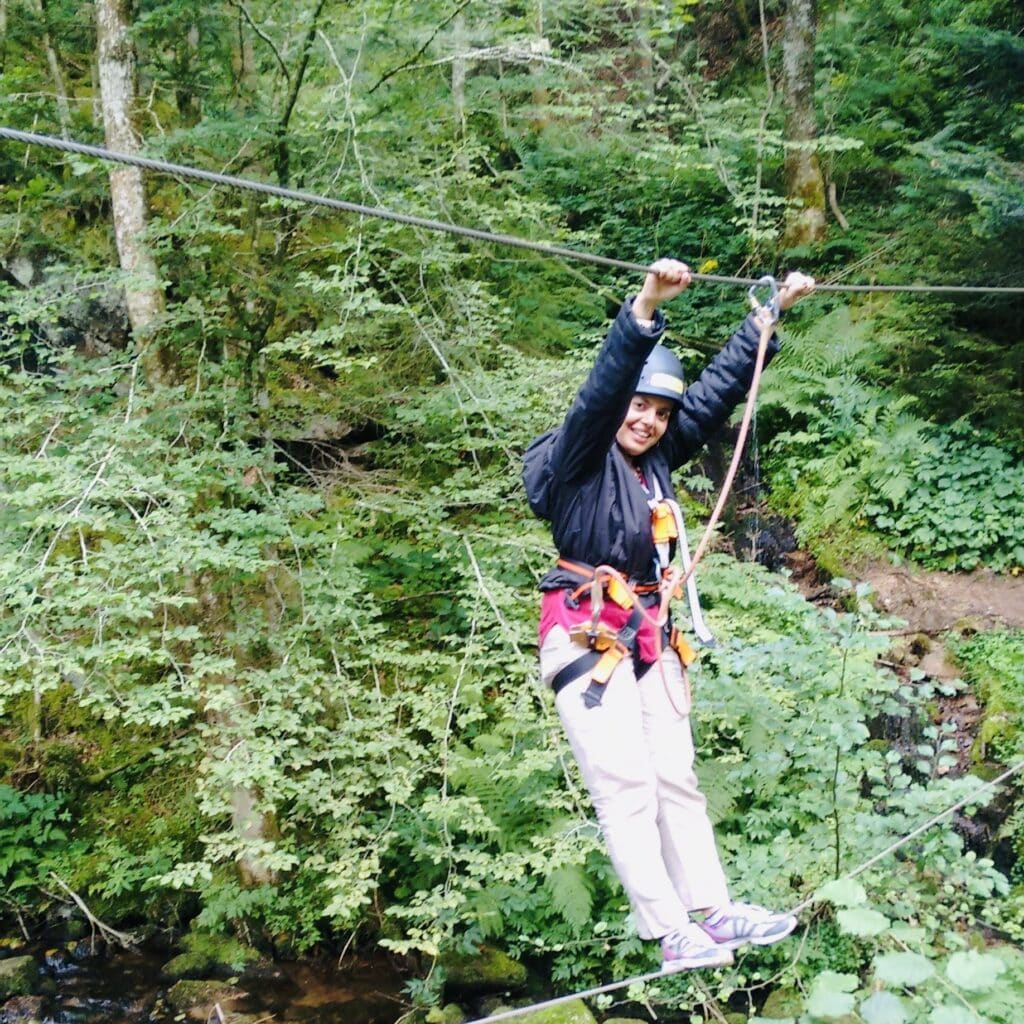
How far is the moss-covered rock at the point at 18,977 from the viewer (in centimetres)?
553

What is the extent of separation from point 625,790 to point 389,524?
4231 millimetres

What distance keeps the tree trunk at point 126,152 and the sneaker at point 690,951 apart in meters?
4.16

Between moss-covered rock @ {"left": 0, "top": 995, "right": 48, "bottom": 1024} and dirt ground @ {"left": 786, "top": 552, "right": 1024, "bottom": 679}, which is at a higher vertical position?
dirt ground @ {"left": 786, "top": 552, "right": 1024, "bottom": 679}

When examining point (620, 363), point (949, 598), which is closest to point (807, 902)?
point (620, 363)

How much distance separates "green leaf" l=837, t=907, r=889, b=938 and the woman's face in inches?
52.3

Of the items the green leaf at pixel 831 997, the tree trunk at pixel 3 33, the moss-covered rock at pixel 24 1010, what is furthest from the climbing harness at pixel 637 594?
the tree trunk at pixel 3 33

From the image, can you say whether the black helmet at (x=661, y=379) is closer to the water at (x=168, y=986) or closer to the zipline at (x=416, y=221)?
the zipline at (x=416, y=221)

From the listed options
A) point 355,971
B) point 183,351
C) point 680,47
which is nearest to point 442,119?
point 183,351

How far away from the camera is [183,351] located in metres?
5.27

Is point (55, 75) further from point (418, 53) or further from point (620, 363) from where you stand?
point (620, 363)

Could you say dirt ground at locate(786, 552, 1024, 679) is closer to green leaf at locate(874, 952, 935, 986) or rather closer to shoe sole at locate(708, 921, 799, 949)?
shoe sole at locate(708, 921, 799, 949)

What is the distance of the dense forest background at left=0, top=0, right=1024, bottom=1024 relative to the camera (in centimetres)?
426

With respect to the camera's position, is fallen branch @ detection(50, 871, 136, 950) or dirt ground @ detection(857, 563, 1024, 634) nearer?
fallen branch @ detection(50, 871, 136, 950)

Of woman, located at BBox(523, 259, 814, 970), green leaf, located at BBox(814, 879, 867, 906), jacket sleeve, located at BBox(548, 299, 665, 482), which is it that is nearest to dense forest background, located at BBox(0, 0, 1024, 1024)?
woman, located at BBox(523, 259, 814, 970)
